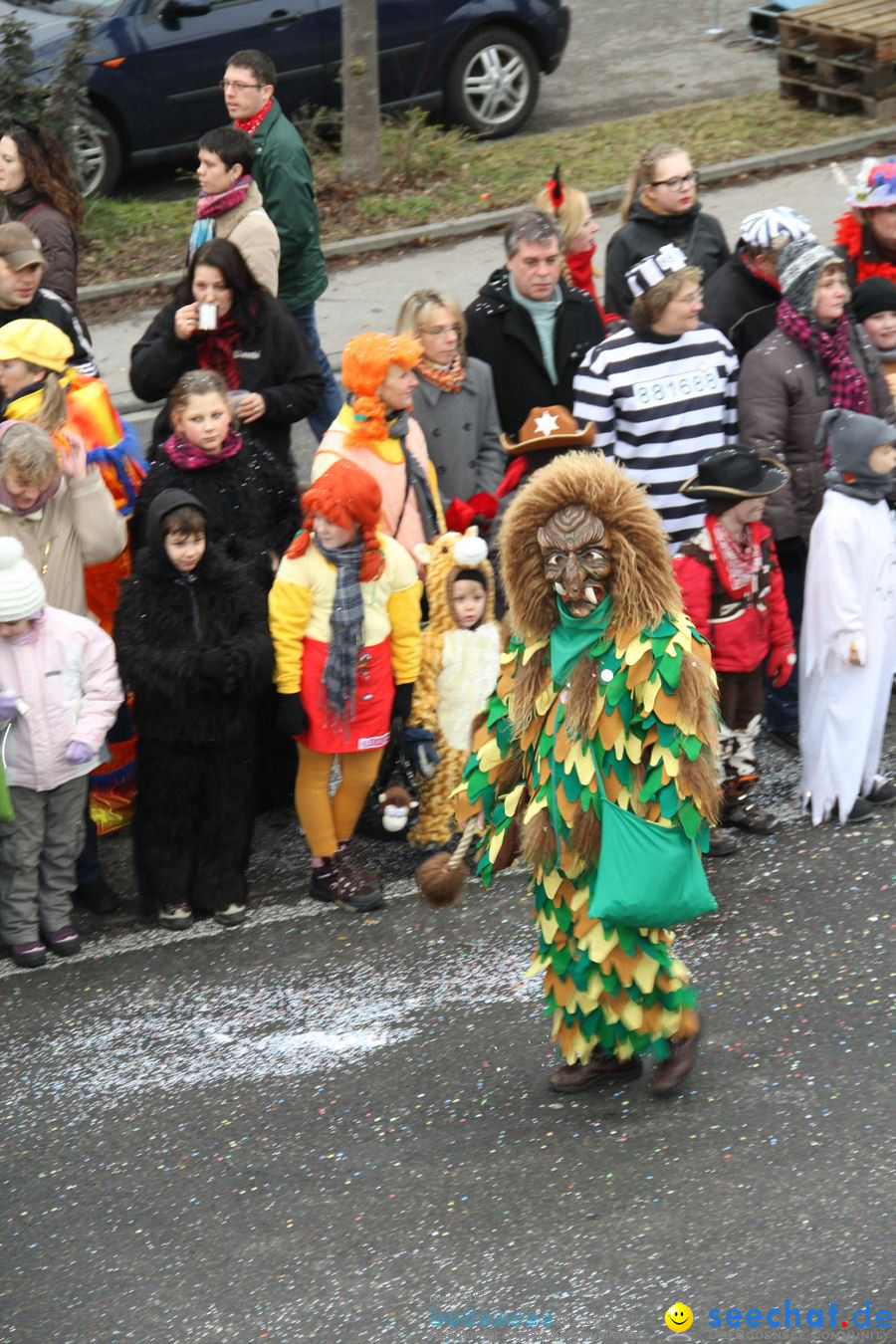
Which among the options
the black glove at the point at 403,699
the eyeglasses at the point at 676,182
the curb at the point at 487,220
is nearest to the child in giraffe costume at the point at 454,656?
the black glove at the point at 403,699

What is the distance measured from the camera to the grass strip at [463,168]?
1295 cm

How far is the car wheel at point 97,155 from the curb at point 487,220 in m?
1.25

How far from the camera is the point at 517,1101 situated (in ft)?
18.0

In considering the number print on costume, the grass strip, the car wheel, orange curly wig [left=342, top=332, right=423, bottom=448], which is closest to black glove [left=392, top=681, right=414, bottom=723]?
orange curly wig [left=342, top=332, right=423, bottom=448]

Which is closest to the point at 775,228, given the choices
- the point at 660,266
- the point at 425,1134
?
the point at 660,266

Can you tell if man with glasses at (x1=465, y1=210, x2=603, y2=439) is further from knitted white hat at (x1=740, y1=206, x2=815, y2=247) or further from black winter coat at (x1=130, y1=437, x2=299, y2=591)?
black winter coat at (x1=130, y1=437, x2=299, y2=591)

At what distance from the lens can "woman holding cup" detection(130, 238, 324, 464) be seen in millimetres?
7195

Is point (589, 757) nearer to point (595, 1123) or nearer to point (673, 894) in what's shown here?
point (673, 894)

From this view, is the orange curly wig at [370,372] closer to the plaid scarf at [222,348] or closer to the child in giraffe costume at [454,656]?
the child in giraffe costume at [454,656]

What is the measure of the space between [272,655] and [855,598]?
6.96 ft

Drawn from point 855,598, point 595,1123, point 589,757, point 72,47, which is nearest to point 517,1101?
point 595,1123

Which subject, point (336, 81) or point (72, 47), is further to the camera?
point (336, 81)

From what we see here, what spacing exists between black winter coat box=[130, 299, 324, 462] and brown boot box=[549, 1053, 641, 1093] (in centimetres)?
311

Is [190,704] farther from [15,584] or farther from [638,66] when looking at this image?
[638,66]
